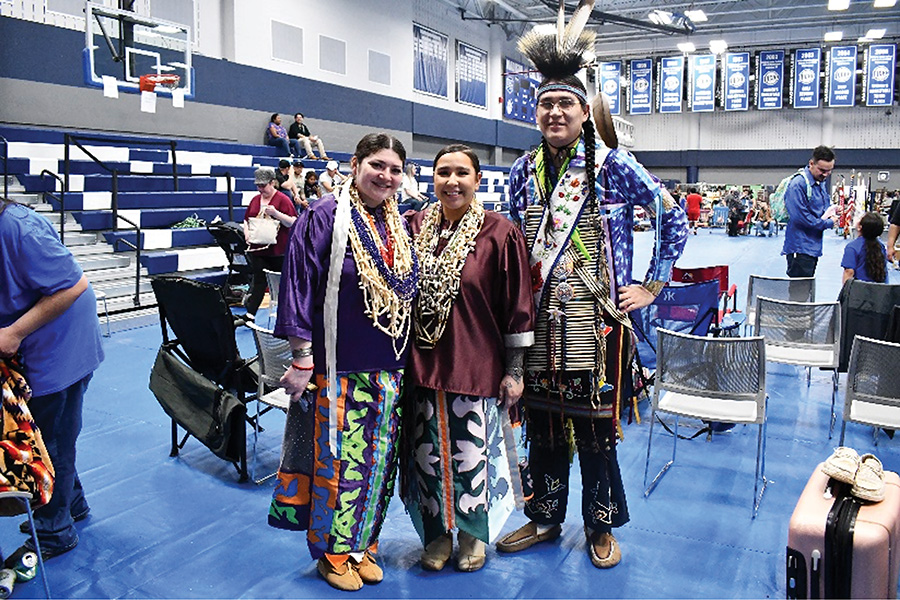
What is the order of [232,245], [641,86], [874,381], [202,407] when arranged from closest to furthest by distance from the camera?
1. [874,381]
2. [202,407]
3. [232,245]
4. [641,86]

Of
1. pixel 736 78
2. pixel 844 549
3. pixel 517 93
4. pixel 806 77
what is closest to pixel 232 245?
pixel 844 549

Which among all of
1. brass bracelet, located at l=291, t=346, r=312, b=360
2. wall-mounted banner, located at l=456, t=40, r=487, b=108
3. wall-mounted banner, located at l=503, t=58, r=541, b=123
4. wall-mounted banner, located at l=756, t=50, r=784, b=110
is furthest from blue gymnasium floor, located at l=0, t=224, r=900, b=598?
wall-mounted banner, located at l=503, t=58, r=541, b=123

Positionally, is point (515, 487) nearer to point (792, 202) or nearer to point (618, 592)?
point (618, 592)

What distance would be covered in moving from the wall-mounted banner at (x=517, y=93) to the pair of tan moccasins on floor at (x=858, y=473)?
21519mm

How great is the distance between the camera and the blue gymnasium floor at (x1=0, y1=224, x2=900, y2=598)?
2418mm

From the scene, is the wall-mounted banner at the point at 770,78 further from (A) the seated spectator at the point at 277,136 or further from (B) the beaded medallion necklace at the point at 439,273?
(B) the beaded medallion necklace at the point at 439,273

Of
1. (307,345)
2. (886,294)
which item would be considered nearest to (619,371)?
(307,345)

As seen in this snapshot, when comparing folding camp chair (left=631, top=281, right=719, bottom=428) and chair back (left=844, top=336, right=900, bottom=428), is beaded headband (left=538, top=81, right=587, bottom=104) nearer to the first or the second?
chair back (left=844, top=336, right=900, bottom=428)

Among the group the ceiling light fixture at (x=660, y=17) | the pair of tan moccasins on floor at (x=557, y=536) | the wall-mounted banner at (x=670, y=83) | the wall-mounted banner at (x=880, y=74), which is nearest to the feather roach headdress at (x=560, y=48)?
the pair of tan moccasins on floor at (x=557, y=536)

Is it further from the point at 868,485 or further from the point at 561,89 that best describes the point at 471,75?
the point at 868,485

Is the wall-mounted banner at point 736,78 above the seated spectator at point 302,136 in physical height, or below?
above

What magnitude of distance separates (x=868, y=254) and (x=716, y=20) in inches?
809

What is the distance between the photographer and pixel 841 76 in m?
19.1

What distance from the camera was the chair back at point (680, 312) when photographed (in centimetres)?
418
